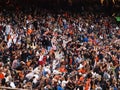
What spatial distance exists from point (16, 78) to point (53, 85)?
157 centimetres

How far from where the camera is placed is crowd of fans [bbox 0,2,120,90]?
19.7 meters

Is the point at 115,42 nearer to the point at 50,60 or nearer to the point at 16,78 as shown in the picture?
the point at 50,60

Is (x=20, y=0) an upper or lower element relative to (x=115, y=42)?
upper

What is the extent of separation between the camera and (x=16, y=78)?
753 inches

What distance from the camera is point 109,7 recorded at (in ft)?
112

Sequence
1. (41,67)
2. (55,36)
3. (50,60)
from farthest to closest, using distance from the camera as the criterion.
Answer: (55,36) < (50,60) < (41,67)

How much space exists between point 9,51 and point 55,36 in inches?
176

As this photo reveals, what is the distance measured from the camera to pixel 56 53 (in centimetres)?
2288

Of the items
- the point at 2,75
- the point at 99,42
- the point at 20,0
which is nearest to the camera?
the point at 2,75

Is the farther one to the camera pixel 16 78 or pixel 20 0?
pixel 20 0

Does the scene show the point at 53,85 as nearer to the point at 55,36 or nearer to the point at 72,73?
the point at 72,73

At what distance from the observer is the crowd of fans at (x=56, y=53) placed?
Answer: 19.7 metres

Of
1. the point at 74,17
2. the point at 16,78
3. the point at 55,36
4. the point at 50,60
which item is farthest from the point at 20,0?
the point at 16,78

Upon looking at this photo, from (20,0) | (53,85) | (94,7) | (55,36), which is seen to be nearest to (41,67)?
(53,85)
